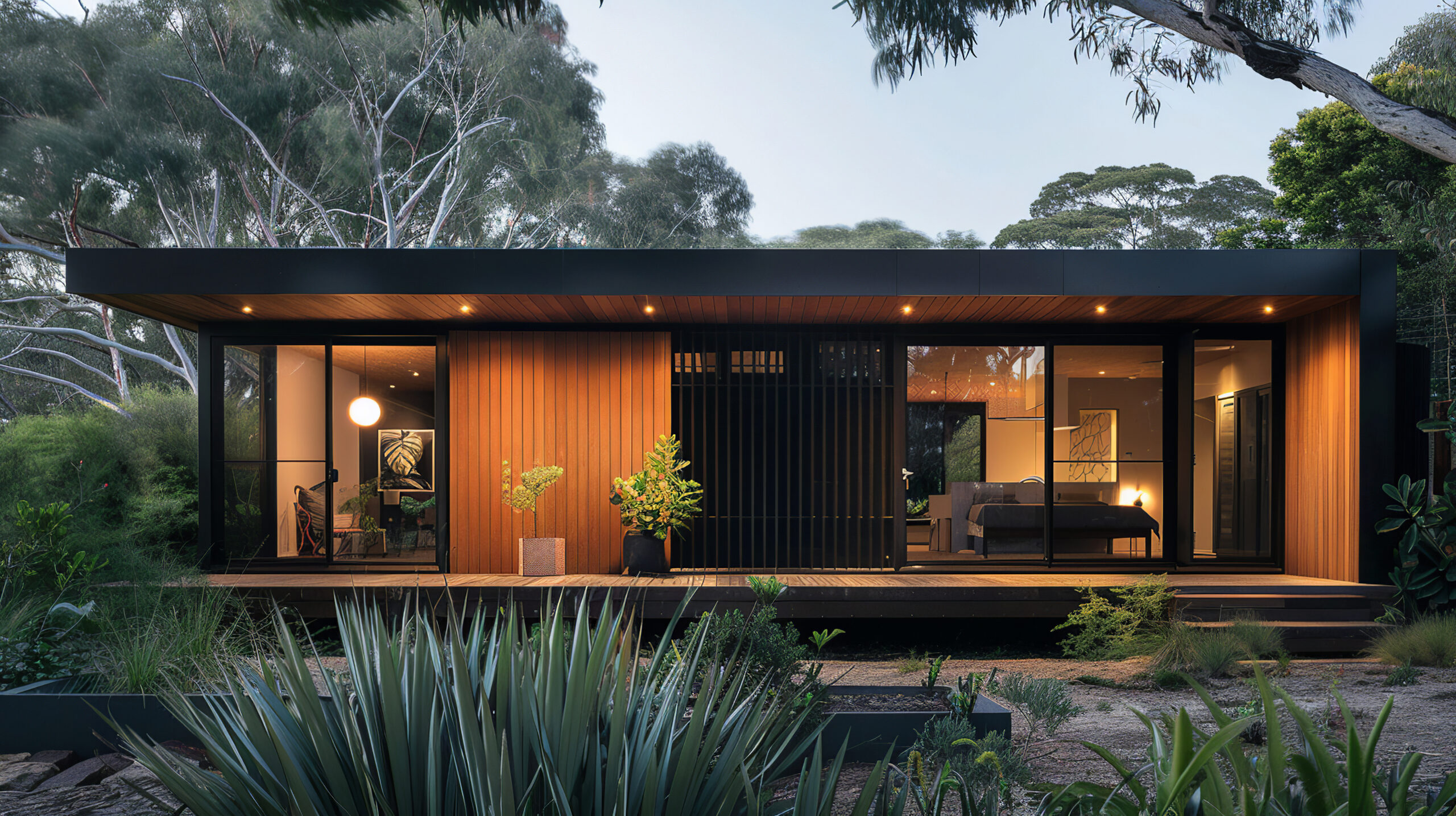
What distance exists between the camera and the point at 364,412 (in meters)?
7.69

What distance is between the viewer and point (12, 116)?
537 inches

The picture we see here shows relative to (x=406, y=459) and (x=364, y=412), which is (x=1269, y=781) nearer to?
(x=406, y=459)

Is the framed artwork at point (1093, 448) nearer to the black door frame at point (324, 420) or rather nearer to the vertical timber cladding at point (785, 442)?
the vertical timber cladding at point (785, 442)

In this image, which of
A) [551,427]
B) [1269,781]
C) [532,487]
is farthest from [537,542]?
[1269,781]

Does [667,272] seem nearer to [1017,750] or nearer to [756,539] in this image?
[756,539]

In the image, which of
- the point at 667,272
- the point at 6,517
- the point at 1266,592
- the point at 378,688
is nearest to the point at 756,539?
the point at 667,272

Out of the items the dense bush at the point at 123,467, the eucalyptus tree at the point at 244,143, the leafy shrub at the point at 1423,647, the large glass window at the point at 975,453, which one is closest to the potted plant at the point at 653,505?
the large glass window at the point at 975,453

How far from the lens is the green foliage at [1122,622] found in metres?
5.68

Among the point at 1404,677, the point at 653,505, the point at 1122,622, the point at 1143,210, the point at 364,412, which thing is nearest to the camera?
the point at 1404,677

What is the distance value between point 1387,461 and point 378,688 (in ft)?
24.2

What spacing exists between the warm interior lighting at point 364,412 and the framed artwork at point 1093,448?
6.28 meters

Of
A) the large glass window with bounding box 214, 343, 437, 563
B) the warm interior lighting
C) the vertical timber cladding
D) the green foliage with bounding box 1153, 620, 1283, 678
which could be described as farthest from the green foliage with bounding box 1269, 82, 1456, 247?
the warm interior lighting

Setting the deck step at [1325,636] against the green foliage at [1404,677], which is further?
the deck step at [1325,636]

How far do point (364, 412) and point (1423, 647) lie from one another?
8.19 m
